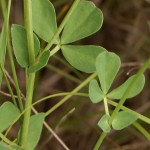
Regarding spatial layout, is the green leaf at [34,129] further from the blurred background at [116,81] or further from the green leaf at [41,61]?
the blurred background at [116,81]

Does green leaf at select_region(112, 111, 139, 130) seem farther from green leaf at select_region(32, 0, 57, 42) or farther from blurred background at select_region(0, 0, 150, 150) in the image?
blurred background at select_region(0, 0, 150, 150)

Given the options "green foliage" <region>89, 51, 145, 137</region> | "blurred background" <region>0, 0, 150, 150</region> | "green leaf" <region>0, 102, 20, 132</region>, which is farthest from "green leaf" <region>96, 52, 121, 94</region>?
"blurred background" <region>0, 0, 150, 150</region>

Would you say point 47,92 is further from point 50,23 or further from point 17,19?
point 50,23

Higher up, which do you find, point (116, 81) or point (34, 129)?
point (34, 129)

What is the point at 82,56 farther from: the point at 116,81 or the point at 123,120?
the point at 116,81

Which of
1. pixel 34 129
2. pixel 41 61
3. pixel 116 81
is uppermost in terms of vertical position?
pixel 41 61

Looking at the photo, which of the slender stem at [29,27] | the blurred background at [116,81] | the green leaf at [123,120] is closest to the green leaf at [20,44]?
the slender stem at [29,27]

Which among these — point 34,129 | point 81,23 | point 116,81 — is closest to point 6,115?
point 34,129
